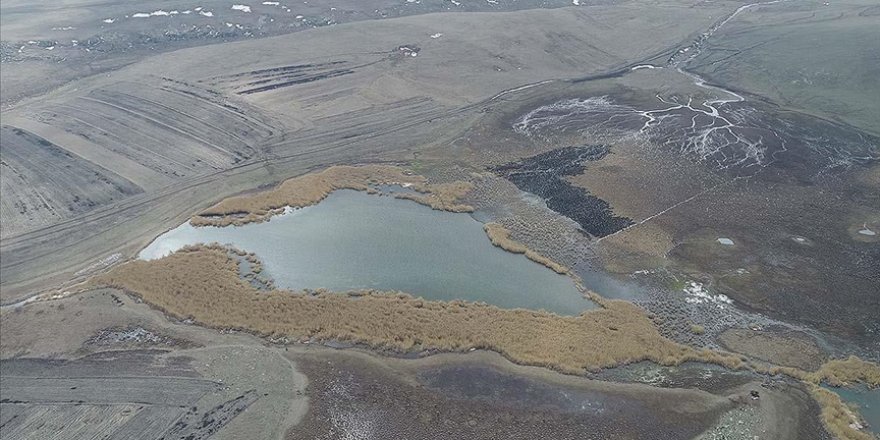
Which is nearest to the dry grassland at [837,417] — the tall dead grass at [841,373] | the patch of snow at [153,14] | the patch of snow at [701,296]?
the tall dead grass at [841,373]

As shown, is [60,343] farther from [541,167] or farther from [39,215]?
[541,167]

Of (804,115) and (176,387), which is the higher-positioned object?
(804,115)

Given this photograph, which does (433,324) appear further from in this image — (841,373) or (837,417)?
(841,373)

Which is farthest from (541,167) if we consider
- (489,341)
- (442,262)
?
(489,341)

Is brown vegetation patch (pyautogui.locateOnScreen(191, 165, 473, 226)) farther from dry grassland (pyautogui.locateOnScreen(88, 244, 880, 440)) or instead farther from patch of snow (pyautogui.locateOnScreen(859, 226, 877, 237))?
patch of snow (pyautogui.locateOnScreen(859, 226, 877, 237))

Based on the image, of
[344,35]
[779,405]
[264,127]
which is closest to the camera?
[779,405]

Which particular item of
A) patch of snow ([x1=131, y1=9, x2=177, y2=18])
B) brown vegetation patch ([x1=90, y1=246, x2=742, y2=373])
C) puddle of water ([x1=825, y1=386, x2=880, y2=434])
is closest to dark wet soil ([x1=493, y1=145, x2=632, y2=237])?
brown vegetation patch ([x1=90, y1=246, x2=742, y2=373])

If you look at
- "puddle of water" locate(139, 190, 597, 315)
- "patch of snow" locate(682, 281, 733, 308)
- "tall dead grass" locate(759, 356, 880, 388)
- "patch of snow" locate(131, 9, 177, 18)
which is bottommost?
"tall dead grass" locate(759, 356, 880, 388)

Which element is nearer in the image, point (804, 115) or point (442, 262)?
point (442, 262)
